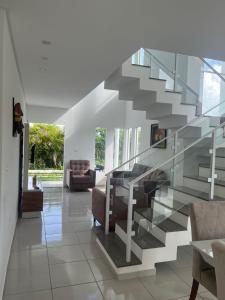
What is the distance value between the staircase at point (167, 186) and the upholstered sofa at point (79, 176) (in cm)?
374

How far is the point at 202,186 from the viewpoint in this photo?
134 inches

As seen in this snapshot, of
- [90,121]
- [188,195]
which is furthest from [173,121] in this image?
[90,121]

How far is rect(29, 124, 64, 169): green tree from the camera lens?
9.48 meters

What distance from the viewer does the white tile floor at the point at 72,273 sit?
8.34ft

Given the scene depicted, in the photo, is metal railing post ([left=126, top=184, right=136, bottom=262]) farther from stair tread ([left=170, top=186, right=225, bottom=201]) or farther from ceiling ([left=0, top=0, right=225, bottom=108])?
ceiling ([left=0, top=0, right=225, bottom=108])

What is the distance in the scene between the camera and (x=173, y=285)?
8.95 ft

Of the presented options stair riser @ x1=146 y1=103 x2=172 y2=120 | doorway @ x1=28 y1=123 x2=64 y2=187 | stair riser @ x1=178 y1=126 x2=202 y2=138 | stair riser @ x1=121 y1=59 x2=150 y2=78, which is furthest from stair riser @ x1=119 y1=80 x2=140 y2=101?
doorway @ x1=28 y1=123 x2=64 y2=187

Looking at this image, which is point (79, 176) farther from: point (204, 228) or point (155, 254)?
point (204, 228)

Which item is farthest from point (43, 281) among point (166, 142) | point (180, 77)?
point (180, 77)

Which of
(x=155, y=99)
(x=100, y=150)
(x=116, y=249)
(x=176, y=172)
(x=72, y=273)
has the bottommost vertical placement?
(x=72, y=273)

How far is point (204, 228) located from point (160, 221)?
1015mm

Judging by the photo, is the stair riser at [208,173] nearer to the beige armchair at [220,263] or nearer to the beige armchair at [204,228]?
the beige armchair at [204,228]

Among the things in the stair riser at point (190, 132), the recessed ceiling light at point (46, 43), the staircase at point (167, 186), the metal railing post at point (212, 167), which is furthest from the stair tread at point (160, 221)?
the recessed ceiling light at point (46, 43)

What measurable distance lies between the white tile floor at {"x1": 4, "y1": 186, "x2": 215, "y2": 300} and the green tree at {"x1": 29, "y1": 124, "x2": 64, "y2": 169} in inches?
215
